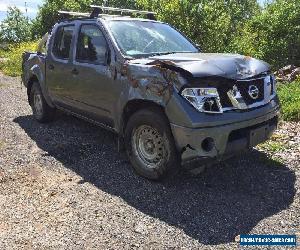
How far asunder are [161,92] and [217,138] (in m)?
0.83

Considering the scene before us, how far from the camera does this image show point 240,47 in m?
13.8

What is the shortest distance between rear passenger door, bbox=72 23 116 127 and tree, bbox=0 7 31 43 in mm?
30682

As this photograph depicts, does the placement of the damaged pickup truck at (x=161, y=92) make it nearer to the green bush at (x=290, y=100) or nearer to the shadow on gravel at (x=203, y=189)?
the shadow on gravel at (x=203, y=189)

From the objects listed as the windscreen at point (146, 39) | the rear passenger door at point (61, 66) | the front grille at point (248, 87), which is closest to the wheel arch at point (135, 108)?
the windscreen at point (146, 39)

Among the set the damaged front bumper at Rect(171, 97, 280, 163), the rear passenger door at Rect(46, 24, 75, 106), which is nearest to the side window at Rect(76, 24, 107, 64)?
the rear passenger door at Rect(46, 24, 75, 106)

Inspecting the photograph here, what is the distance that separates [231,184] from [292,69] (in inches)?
277

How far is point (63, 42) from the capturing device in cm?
666

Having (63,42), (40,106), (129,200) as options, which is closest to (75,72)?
(63,42)

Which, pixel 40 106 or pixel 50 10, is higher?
pixel 50 10

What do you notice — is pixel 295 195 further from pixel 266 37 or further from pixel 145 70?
pixel 266 37

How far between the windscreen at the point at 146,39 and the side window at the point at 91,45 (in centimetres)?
23

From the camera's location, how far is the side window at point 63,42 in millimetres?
6457

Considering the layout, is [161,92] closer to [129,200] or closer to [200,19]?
[129,200]

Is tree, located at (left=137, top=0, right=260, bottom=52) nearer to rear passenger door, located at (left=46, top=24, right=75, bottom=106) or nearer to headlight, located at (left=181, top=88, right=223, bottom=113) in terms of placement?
rear passenger door, located at (left=46, top=24, right=75, bottom=106)
